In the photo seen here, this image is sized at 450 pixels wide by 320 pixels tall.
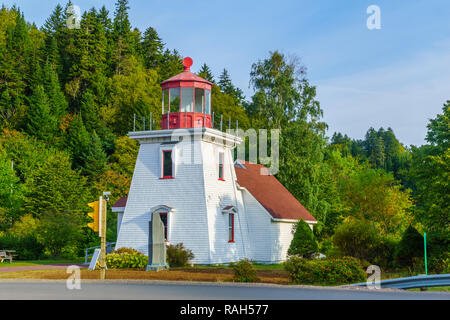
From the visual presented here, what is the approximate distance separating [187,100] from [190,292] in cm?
1705

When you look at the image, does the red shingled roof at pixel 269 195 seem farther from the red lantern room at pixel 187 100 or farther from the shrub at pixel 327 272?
the shrub at pixel 327 272

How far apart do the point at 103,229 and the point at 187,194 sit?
1145 cm

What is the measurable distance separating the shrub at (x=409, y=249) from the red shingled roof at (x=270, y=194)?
31.5 ft

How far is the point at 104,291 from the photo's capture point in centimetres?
1641

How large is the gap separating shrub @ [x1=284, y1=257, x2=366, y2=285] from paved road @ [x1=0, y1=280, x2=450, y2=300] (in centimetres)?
202

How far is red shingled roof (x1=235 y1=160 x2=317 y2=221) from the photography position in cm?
3597

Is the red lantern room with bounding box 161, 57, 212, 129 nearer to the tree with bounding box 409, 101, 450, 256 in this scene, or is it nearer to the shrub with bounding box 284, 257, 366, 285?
the tree with bounding box 409, 101, 450, 256

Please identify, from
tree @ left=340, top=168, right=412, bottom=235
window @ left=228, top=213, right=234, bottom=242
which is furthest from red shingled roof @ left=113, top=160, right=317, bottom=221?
tree @ left=340, top=168, right=412, bottom=235

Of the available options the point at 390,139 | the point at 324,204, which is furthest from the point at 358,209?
the point at 390,139

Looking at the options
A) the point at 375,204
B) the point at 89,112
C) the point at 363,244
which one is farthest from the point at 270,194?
the point at 89,112

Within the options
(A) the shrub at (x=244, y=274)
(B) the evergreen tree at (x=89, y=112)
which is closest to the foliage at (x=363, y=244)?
(A) the shrub at (x=244, y=274)

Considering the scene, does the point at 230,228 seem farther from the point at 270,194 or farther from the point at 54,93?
the point at 54,93

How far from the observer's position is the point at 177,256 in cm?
2908

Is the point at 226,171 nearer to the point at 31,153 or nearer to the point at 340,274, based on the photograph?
the point at 340,274
